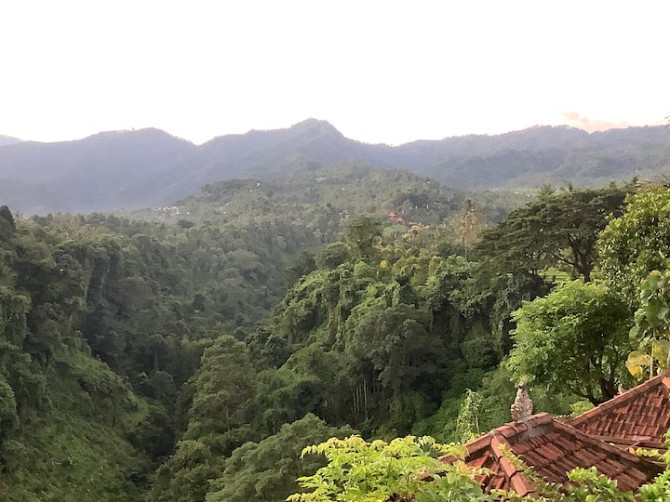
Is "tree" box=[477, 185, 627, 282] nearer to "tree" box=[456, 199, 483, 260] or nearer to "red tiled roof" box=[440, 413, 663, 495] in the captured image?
"red tiled roof" box=[440, 413, 663, 495]

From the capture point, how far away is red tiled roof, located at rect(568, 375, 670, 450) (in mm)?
5820

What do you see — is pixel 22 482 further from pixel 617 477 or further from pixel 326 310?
pixel 617 477

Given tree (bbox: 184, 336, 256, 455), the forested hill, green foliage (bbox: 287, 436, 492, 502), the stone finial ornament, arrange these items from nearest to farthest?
1. green foliage (bbox: 287, 436, 492, 502)
2. the stone finial ornament
3. tree (bbox: 184, 336, 256, 455)
4. the forested hill

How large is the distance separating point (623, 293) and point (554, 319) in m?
1.31

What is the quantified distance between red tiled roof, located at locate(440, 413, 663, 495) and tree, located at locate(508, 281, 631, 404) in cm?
612

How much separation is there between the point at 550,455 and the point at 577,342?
22.7 ft

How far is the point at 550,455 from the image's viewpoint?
153 inches

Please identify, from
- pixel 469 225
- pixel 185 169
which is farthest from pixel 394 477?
pixel 185 169

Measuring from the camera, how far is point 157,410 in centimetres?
2773

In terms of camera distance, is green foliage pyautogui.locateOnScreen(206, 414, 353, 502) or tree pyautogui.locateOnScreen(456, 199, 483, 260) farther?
tree pyautogui.locateOnScreen(456, 199, 483, 260)

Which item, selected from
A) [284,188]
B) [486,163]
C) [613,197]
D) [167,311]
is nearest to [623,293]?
[613,197]

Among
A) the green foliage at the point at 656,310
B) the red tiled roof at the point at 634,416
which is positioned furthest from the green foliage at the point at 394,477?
the red tiled roof at the point at 634,416

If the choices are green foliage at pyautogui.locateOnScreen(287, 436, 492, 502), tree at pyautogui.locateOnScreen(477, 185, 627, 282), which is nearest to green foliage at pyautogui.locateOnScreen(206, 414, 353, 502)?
tree at pyautogui.locateOnScreen(477, 185, 627, 282)

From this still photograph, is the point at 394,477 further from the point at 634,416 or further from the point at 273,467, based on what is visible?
the point at 273,467
